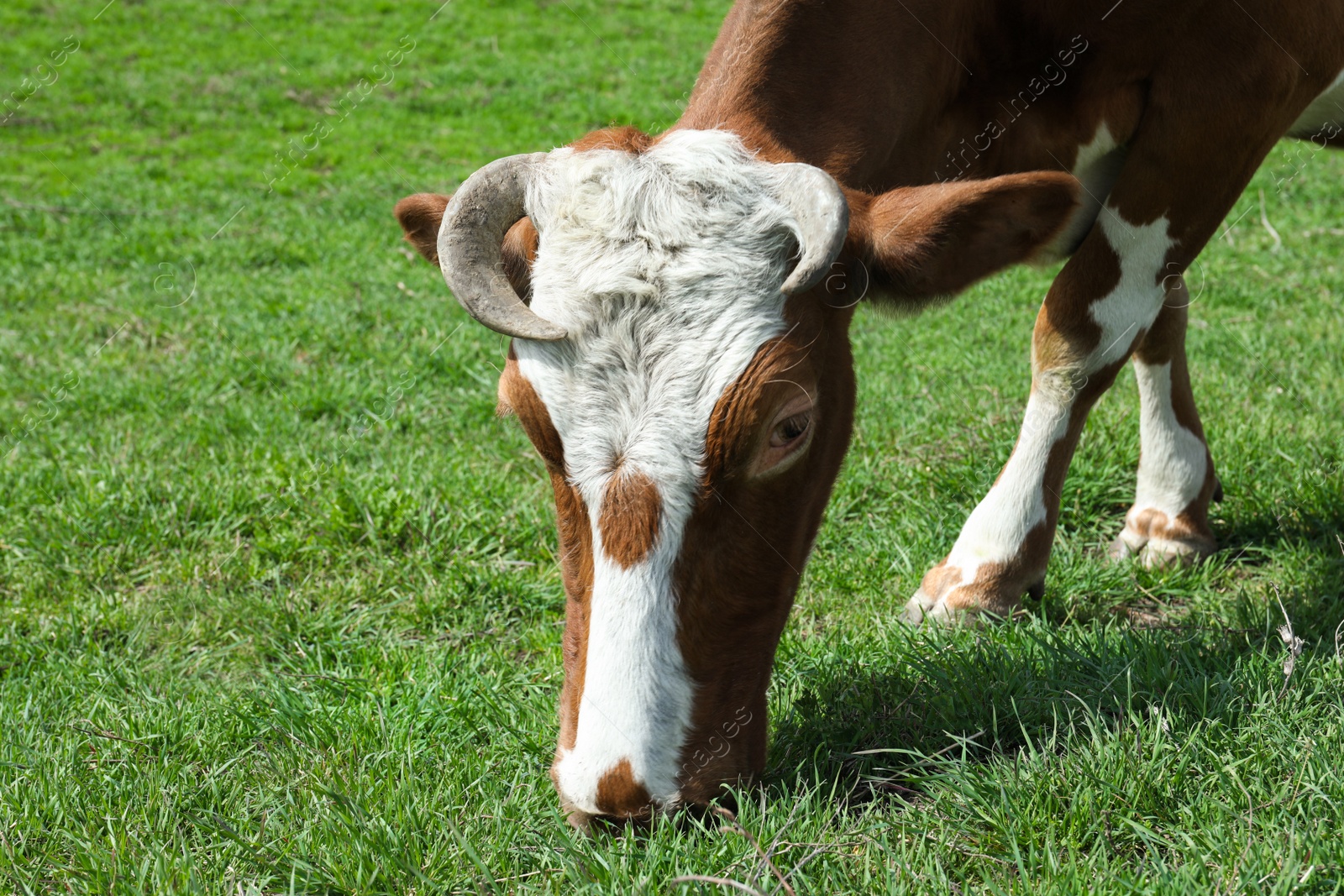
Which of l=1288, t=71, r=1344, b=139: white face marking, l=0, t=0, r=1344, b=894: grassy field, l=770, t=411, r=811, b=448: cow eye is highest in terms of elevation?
l=1288, t=71, r=1344, b=139: white face marking

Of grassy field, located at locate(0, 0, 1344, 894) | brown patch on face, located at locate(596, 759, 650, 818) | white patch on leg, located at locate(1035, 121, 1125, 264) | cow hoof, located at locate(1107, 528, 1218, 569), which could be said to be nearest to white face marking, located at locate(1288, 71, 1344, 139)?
white patch on leg, located at locate(1035, 121, 1125, 264)

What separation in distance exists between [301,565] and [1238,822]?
130 inches

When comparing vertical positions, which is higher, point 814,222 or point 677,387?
point 814,222

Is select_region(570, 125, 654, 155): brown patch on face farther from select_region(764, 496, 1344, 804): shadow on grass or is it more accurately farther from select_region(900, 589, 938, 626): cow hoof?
select_region(900, 589, 938, 626): cow hoof

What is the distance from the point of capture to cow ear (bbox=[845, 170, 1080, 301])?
251cm

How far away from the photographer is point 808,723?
9.32 feet

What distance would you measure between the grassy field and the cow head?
251 mm

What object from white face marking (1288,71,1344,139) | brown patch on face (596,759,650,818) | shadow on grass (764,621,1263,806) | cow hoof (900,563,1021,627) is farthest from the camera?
white face marking (1288,71,1344,139)

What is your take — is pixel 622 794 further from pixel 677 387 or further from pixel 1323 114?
pixel 1323 114

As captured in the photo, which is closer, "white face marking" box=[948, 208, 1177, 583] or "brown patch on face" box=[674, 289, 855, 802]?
"brown patch on face" box=[674, 289, 855, 802]

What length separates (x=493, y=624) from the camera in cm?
383

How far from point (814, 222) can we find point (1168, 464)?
2252 millimetres

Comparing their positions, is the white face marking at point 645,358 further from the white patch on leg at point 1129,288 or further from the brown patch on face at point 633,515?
the white patch on leg at point 1129,288

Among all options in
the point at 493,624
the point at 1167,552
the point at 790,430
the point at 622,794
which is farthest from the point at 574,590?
the point at 1167,552
